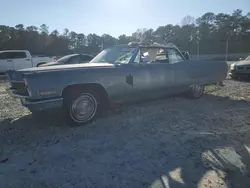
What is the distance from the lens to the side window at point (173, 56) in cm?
596

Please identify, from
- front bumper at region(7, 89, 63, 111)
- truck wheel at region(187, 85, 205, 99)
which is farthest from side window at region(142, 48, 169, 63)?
front bumper at region(7, 89, 63, 111)

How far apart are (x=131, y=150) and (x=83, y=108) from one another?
151 cm

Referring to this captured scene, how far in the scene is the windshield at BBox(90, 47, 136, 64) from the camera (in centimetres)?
511

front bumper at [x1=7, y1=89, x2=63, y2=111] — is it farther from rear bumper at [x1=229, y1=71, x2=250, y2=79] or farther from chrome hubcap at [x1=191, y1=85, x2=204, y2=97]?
rear bumper at [x1=229, y1=71, x2=250, y2=79]

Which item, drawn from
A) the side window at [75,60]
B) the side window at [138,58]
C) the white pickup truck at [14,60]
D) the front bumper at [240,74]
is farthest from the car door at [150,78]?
the white pickup truck at [14,60]

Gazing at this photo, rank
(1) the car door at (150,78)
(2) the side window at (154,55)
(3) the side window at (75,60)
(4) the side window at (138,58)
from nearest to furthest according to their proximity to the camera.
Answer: (1) the car door at (150,78) → (4) the side window at (138,58) → (2) the side window at (154,55) → (3) the side window at (75,60)

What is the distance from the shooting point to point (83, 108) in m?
4.41

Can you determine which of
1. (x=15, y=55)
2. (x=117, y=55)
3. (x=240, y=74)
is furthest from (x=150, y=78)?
(x=15, y=55)

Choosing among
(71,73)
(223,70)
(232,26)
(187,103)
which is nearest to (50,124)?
(71,73)

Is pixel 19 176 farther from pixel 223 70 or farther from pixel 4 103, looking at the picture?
pixel 223 70

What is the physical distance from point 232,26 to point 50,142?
75499 millimetres

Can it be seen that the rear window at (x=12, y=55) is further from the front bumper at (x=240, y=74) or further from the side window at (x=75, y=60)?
the front bumper at (x=240, y=74)

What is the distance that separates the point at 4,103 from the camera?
6.34 meters

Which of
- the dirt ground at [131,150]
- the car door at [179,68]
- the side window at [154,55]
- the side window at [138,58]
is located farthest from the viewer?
the car door at [179,68]
